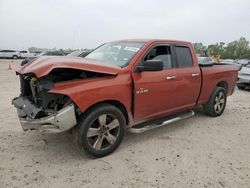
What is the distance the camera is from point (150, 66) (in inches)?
166

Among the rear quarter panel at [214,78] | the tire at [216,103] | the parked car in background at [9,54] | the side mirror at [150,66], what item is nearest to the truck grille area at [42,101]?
the side mirror at [150,66]

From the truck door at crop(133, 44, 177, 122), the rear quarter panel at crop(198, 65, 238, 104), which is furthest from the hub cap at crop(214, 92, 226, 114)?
the truck door at crop(133, 44, 177, 122)

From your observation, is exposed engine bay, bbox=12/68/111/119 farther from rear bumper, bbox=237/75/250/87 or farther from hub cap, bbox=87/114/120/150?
rear bumper, bbox=237/75/250/87

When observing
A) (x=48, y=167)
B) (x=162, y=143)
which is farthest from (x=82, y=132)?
(x=162, y=143)

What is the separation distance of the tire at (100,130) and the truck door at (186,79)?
1.55 meters

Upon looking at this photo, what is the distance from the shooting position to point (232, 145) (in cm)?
467

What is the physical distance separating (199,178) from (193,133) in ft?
5.94

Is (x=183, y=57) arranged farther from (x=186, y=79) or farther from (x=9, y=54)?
(x=9, y=54)

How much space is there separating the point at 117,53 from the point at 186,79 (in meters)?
1.51

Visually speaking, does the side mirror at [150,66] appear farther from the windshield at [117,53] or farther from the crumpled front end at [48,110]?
the crumpled front end at [48,110]

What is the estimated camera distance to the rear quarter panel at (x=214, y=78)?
5855 mm

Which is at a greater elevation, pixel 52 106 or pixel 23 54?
pixel 52 106

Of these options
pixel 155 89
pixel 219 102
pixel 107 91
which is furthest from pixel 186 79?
pixel 107 91

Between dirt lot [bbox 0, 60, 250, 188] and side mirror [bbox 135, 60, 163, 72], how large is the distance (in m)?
1.35
